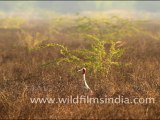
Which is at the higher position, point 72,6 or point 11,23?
point 11,23

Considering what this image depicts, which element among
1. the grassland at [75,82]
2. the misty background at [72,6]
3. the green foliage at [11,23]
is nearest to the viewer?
the grassland at [75,82]

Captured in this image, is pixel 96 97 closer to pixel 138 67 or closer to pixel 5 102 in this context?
pixel 5 102

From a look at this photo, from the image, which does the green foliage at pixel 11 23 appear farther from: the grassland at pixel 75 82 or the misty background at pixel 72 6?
the misty background at pixel 72 6

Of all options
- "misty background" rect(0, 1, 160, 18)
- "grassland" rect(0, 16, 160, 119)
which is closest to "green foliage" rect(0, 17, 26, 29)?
"grassland" rect(0, 16, 160, 119)

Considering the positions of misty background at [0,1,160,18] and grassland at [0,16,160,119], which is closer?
grassland at [0,16,160,119]

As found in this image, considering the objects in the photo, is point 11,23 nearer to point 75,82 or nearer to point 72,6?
point 75,82

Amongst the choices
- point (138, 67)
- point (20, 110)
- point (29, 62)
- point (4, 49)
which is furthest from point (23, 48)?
point (20, 110)

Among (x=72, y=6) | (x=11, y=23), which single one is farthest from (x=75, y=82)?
(x=72, y=6)

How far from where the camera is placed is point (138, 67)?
7148 millimetres

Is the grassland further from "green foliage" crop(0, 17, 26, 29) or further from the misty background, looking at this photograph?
the misty background

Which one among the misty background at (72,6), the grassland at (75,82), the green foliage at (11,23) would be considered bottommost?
the misty background at (72,6)

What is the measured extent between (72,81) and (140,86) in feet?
4.16

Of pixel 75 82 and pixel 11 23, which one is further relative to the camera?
pixel 11 23

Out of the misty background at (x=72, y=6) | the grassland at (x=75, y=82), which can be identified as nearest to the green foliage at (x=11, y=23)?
the grassland at (x=75, y=82)
